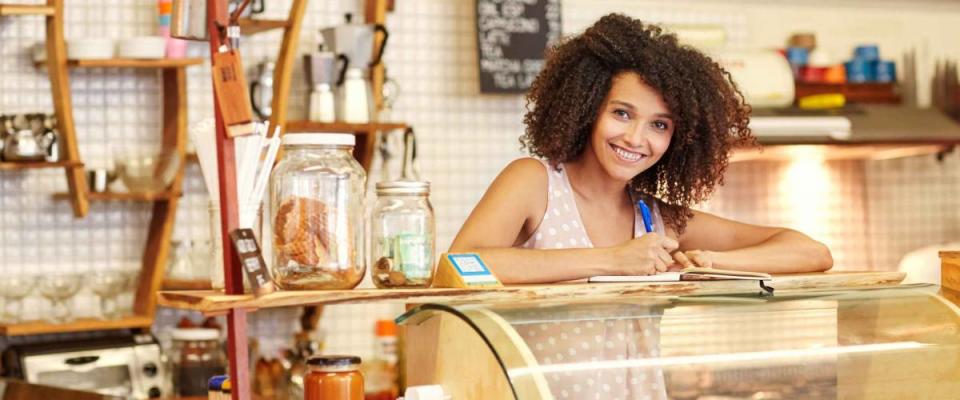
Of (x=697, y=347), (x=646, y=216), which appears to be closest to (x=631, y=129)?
(x=646, y=216)

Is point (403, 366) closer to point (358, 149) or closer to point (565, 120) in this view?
point (358, 149)

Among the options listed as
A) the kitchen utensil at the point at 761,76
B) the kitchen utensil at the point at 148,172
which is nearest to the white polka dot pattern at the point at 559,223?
the kitchen utensil at the point at 148,172

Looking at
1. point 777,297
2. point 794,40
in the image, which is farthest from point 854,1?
point 777,297

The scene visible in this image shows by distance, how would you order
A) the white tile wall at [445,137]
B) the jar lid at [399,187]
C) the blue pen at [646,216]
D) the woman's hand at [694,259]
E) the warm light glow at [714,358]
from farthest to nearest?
the white tile wall at [445,137], the blue pen at [646,216], the woman's hand at [694,259], the jar lid at [399,187], the warm light glow at [714,358]

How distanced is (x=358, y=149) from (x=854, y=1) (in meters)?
2.32

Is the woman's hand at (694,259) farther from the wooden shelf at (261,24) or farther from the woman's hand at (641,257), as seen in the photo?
the wooden shelf at (261,24)

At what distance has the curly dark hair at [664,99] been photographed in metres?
2.46

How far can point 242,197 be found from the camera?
1.81 meters

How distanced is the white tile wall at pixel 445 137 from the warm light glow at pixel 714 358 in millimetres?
3067

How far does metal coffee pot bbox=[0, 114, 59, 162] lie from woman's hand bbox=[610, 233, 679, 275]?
2645 mm

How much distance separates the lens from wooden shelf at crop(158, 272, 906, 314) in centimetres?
171

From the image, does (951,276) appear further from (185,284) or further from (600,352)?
(185,284)

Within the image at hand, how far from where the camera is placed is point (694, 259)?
233cm

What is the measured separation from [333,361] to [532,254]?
1.65 ft
